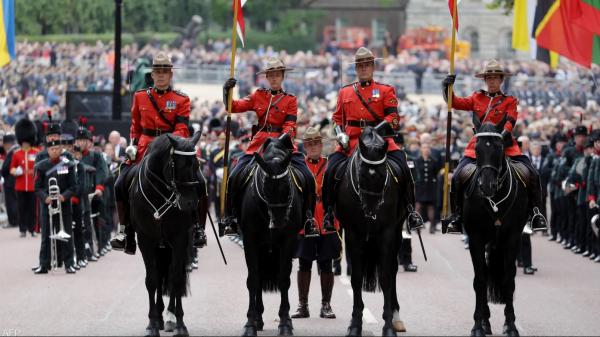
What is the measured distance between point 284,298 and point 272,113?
84.9 inches

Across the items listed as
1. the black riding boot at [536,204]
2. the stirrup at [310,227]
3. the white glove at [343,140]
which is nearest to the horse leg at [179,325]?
the stirrup at [310,227]

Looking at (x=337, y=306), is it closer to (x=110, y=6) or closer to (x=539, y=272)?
(x=539, y=272)

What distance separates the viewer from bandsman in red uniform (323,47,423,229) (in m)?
15.5

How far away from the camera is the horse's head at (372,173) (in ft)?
48.1

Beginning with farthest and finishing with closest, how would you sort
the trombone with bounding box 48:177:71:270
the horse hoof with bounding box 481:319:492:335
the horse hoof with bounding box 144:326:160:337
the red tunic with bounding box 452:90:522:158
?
the trombone with bounding box 48:177:71:270
the red tunic with bounding box 452:90:522:158
the horse hoof with bounding box 481:319:492:335
the horse hoof with bounding box 144:326:160:337

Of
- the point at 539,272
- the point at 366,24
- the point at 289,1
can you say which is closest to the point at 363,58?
the point at 539,272

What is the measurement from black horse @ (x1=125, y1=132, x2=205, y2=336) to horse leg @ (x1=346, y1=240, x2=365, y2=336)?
1.68 metres

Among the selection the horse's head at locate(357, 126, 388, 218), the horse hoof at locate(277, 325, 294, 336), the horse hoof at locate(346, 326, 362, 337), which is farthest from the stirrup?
the horse hoof at locate(346, 326, 362, 337)

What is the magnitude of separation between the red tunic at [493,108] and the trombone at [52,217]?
764cm

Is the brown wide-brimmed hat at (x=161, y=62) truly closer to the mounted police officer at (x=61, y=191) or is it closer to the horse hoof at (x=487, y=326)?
the horse hoof at (x=487, y=326)

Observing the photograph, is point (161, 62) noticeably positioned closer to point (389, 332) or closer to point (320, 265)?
point (320, 265)

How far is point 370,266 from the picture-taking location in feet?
50.7

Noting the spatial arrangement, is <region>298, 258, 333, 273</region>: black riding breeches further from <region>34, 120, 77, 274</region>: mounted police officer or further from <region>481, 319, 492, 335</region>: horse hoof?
<region>34, 120, 77, 274</region>: mounted police officer

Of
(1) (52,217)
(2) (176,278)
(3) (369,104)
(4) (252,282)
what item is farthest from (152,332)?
(1) (52,217)
